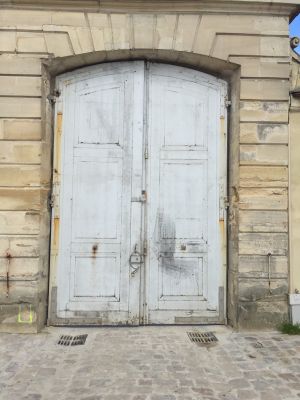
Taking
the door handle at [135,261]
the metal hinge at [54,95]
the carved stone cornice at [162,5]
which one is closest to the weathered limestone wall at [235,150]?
the carved stone cornice at [162,5]

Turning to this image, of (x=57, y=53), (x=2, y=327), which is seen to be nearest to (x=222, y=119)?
(x=57, y=53)

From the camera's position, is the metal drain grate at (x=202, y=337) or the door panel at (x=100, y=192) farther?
the door panel at (x=100, y=192)

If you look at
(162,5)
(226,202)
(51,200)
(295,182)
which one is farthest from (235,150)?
(51,200)

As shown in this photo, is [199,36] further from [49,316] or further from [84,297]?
[49,316]

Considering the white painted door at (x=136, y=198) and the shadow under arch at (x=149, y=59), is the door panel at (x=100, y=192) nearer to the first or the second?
the white painted door at (x=136, y=198)

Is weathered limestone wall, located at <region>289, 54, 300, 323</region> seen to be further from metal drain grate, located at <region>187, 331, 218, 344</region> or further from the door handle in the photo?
the door handle

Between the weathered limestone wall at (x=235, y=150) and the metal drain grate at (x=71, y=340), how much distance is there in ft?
1.35

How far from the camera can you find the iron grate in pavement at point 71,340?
3957mm

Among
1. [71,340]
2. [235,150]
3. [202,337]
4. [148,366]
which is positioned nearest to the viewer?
[148,366]

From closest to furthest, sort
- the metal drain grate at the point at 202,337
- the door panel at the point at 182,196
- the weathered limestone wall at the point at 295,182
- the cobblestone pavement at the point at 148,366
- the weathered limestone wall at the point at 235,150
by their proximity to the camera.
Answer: the cobblestone pavement at the point at 148,366, the metal drain grate at the point at 202,337, the weathered limestone wall at the point at 235,150, the weathered limestone wall at the point at 295,182, the door panel at the point at 182,196

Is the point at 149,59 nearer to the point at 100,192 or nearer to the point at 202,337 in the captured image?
the point at 100,192

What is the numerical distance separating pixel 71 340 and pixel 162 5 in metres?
4.01

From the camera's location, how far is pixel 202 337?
4188 millimetres

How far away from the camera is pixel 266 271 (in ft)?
14.4
